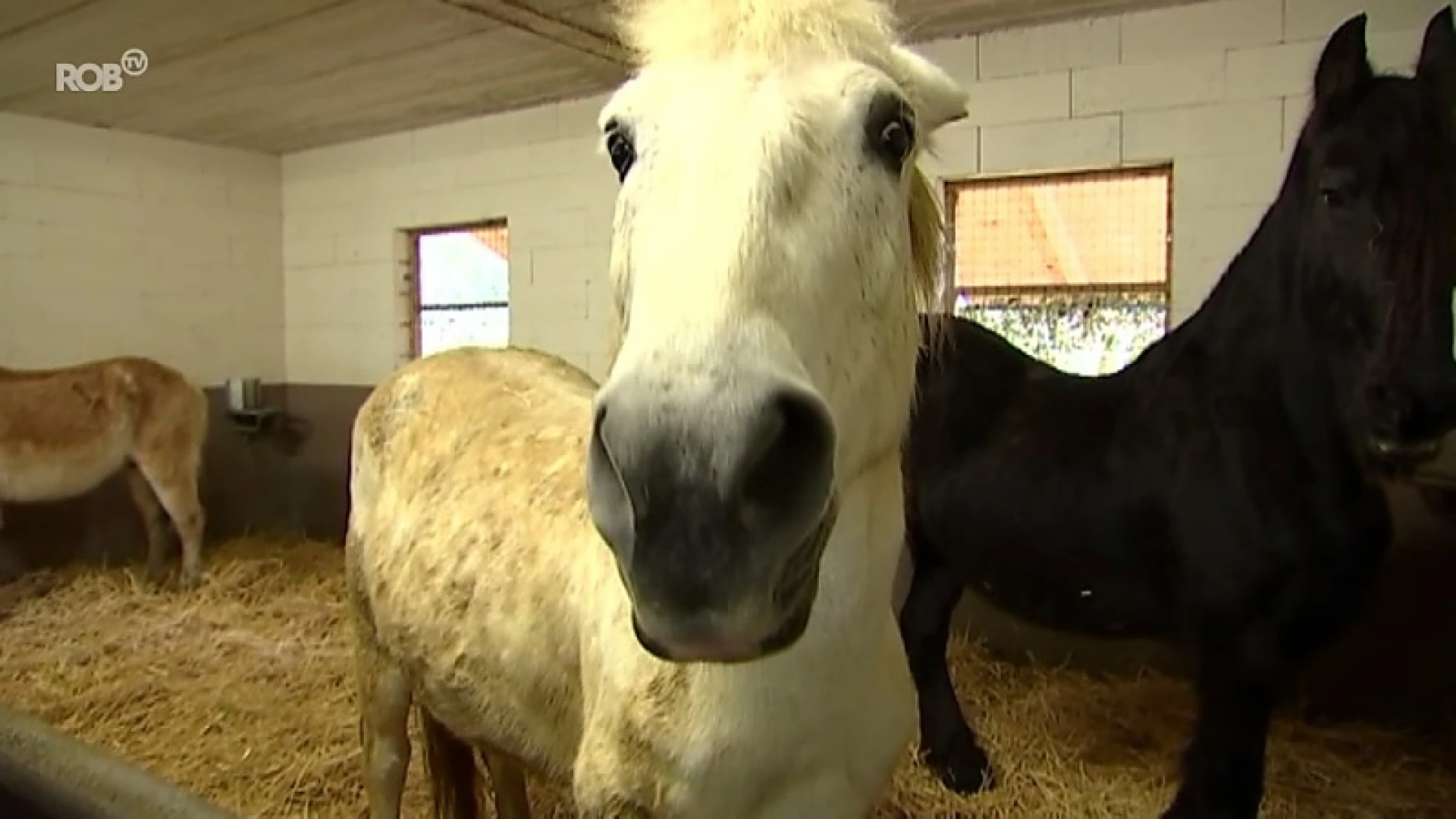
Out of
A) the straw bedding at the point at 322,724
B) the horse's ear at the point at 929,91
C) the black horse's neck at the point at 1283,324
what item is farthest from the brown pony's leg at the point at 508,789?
the black horse's neck at the point at 1283,324

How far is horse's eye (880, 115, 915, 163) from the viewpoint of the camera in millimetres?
975

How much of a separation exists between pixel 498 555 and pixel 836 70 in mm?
899

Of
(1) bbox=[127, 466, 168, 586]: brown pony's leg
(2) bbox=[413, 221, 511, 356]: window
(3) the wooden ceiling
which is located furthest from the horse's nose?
(1) bbox=[127, 466, 168, 586]: brown pony's leg

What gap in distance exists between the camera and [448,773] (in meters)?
2.05

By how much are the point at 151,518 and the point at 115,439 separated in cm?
45

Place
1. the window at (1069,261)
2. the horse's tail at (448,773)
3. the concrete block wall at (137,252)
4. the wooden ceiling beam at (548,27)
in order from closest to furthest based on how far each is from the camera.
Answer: the horse's tail at (448,773) → the wooden ceiling beam at (548,27) → the window at (1069,261) → the concrete block wall at (137,252)

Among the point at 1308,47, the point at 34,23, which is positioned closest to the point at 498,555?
the point at 1308,47

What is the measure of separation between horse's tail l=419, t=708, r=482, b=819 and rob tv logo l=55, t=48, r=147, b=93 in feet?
9.95

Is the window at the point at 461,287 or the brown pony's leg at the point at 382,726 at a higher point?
the window at the point at 461,287

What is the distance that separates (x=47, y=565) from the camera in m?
4.84

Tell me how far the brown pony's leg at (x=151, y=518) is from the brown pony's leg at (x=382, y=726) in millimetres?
3422

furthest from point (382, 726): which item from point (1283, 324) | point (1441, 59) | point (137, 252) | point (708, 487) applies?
point (137, 252)

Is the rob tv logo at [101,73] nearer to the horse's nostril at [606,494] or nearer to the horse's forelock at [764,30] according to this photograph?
the horse's forelock at [764,30]

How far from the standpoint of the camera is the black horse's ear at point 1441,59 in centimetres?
178
